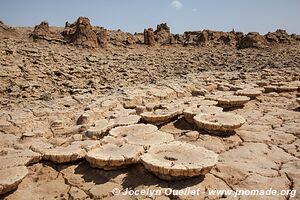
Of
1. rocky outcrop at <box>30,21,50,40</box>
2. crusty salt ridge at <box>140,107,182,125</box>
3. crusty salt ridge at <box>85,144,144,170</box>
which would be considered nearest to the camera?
crusty salt ridge at <box>85,144,144,170</box>

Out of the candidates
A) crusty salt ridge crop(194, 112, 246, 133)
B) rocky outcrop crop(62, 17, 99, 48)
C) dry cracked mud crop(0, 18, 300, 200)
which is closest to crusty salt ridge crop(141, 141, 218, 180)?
dry cracked mud crop(0, 18, 300, 200)

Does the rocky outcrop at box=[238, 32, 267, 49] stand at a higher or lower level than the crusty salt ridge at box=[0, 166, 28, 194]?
higher

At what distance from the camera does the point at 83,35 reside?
13312 mm

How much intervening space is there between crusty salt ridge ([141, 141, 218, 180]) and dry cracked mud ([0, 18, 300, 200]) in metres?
0.01

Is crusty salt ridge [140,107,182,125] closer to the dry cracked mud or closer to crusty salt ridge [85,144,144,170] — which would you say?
the dry cracked mud

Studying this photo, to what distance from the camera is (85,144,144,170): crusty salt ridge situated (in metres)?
3.22

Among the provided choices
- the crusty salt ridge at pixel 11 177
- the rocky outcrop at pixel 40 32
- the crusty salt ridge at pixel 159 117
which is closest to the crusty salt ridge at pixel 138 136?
the crusty salt ridge at pixel 159 117

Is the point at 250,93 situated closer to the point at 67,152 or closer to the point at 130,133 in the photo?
the point at 130,133

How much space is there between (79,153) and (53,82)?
508 centimetres

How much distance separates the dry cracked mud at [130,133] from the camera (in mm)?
3004

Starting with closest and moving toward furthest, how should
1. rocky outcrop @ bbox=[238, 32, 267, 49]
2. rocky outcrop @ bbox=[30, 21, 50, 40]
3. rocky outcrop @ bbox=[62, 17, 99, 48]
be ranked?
rocky outcrop @ bbox=[30, 21, 50, 40]
rocky outcrop @ bbox=[62, 17, 99, 48]
rocky outcrop @ bbox=[238, 32, 267, 49]

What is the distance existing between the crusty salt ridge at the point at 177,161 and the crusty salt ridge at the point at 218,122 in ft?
2.67

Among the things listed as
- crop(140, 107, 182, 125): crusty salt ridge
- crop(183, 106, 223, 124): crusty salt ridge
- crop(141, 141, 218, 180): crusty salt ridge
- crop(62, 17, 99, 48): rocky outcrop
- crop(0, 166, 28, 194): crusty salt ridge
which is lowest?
crop(0, 166, 28, 194): crusty salt ridge

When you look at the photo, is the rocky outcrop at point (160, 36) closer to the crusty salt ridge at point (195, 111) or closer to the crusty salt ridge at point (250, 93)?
the crusty salt ridge at point (250, 93)
